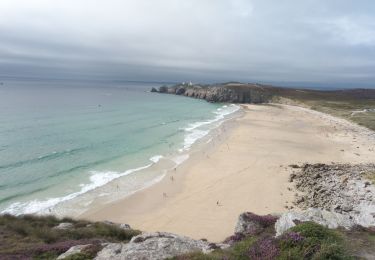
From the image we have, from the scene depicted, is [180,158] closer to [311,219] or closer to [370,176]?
[370,176]

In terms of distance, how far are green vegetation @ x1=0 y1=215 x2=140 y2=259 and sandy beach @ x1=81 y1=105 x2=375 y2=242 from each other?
5390mm

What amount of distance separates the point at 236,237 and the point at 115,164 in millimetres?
23482

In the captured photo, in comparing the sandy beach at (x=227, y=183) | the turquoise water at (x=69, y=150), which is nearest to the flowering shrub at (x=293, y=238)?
the sandy beach at (x=227, y=183)

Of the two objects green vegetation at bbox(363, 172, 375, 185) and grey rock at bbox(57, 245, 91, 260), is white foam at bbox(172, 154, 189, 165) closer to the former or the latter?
green vegetation at bbox(363, 172, 375, 185)

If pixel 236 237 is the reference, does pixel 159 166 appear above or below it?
below

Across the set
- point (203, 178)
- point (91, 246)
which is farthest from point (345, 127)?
point (91, 246)

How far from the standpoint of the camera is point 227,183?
30.0 metres

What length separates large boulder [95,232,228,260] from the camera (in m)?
10.6

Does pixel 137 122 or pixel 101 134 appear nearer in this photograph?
pixel 101 134

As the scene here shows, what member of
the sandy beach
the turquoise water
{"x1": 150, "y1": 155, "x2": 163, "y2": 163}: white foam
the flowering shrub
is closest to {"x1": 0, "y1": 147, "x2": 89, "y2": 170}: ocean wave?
the turquoise water

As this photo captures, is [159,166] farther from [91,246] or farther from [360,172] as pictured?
[91,246]

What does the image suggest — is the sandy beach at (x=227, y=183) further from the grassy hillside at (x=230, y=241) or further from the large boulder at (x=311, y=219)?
the large boulder at (x=311, y=219)

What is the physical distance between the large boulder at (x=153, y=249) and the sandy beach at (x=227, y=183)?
26.8ft

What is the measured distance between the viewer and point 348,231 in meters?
13.1
